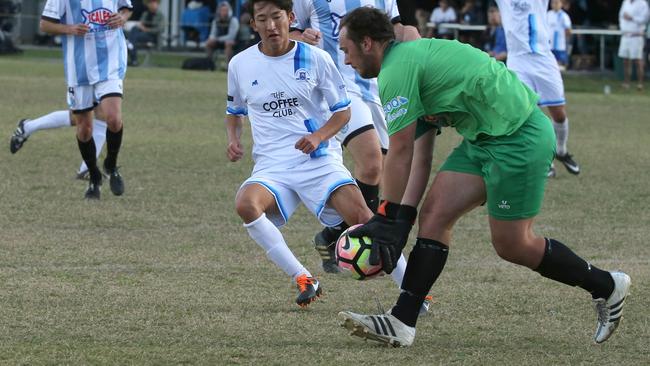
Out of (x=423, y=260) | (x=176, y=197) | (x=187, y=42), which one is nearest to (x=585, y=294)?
(x=423, y=260)

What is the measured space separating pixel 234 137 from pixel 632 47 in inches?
777

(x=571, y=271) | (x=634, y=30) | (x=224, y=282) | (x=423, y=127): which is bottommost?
(x=634, y=30)

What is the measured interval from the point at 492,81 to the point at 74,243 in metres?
3.85

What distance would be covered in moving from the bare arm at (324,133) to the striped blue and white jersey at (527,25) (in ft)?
19.3

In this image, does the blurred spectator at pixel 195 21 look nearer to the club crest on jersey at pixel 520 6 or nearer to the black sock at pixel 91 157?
the club crest on jersey at pixel 520 6

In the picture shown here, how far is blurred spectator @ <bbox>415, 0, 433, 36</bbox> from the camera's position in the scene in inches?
1211

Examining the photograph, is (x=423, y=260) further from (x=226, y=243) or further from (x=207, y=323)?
(x=226, y=243)

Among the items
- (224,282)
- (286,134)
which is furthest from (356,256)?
(224,282)

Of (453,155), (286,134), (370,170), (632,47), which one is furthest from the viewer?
(632,47)

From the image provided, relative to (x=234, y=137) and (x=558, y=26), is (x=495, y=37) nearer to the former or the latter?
(x=558, y=26)

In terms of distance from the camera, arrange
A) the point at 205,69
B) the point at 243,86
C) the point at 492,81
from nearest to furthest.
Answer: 1. the point at 492,81
2. the point at 243,86
3. the point at 205,69

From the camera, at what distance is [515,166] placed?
17.9ft

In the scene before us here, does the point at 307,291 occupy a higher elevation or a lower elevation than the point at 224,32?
higher

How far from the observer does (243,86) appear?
6.90 metres
